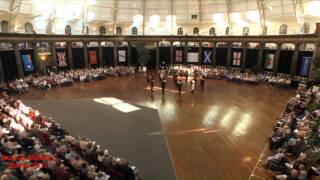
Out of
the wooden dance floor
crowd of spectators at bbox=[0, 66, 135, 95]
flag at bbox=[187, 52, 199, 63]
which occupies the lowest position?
the wooden dance floor

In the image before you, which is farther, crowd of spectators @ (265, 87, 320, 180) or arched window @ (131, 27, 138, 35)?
arched window @ (131, 27, 138, 35)

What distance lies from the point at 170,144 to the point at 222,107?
23.6ft

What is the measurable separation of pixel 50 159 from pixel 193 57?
29.1 m

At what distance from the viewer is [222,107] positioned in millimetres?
16406

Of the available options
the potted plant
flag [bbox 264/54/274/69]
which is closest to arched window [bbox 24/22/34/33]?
the potted plant

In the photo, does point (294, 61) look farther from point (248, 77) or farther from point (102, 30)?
point (102, 30)

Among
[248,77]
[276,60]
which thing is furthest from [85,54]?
[276,60]

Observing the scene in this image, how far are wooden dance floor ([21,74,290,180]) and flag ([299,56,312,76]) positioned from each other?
425 centimetres

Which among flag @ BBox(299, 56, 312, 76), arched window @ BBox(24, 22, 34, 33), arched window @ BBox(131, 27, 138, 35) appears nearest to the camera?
flag @ BBox(299, 56, 312, 76)

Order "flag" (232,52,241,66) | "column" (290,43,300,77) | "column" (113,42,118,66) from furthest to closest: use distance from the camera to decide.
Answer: "column" (113,42,118,66) → "flag" (232,52,241,66) → "column" (290,43,300,77)

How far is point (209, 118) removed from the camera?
14.1m

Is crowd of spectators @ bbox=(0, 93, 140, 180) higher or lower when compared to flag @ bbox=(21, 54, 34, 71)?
lower

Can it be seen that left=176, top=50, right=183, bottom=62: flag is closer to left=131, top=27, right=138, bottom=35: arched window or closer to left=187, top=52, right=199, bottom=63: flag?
Answer: left=187, top=52, right=199, bottom=63: flag

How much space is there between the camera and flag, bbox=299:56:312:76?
23.0m
